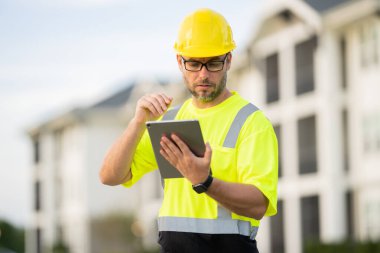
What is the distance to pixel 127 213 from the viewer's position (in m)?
62.1

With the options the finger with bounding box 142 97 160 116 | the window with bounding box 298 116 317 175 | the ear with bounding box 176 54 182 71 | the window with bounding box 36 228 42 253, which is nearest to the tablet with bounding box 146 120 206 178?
the finger with bounding box 142 97 160 116

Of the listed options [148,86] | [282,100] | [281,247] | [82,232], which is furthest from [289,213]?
[82,232]

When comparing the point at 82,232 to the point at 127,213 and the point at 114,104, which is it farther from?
the point at 114,104

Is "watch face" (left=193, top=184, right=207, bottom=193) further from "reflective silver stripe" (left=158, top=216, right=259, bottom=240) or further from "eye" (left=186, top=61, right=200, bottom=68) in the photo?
"eye" (left=186, top=61, right=200, bottom=68)

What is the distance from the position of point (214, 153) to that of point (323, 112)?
106ft

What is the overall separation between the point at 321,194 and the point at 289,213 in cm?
263

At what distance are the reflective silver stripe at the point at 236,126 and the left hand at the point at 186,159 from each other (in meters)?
0.36

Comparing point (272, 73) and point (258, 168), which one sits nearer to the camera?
point (258, 168)

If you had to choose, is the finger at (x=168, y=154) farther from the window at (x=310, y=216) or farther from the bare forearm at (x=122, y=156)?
the window at (x=310, y=216)

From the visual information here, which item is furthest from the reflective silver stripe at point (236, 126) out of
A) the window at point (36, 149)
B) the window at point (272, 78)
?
the window at point (36, 149)

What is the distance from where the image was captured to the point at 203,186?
4180 mm

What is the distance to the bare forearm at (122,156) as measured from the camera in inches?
182

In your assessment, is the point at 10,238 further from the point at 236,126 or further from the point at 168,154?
the point at 168,154

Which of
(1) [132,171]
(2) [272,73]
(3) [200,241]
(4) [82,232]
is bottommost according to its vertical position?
(4) [82,232]
